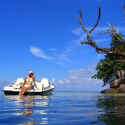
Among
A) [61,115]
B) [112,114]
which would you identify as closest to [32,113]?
[61,115]

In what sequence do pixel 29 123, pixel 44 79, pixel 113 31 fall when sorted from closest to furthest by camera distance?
pixel 29 123 < pixel 113 31 < pixel 44 79

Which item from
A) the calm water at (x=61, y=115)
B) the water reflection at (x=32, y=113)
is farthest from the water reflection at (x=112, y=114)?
the water reflection at (x=32, y=113)

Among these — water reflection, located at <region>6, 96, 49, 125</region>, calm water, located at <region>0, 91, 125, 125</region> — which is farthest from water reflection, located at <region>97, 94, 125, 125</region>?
water reflection, located at <region>6, 96, 49, 125</region>

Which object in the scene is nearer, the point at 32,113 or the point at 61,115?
the point at 61,115

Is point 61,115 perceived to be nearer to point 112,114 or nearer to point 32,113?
point 32,113

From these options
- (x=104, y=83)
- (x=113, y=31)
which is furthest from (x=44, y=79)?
(x=104, y=83)

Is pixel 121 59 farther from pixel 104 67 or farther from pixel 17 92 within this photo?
pixel 104 67

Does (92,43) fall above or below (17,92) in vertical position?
above

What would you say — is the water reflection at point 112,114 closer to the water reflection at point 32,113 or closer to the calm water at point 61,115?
the calm water at point 61,115

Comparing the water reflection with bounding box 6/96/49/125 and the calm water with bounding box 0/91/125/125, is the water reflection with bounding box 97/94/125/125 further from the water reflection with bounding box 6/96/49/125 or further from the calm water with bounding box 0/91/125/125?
the water reflection with bounding box 6/96/49/125

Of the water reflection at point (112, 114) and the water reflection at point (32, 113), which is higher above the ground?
the water reflection at point (32, 113)

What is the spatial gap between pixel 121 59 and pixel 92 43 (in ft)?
4.08

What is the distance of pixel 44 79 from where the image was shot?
99.5 ft

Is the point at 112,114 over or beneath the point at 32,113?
beneath
